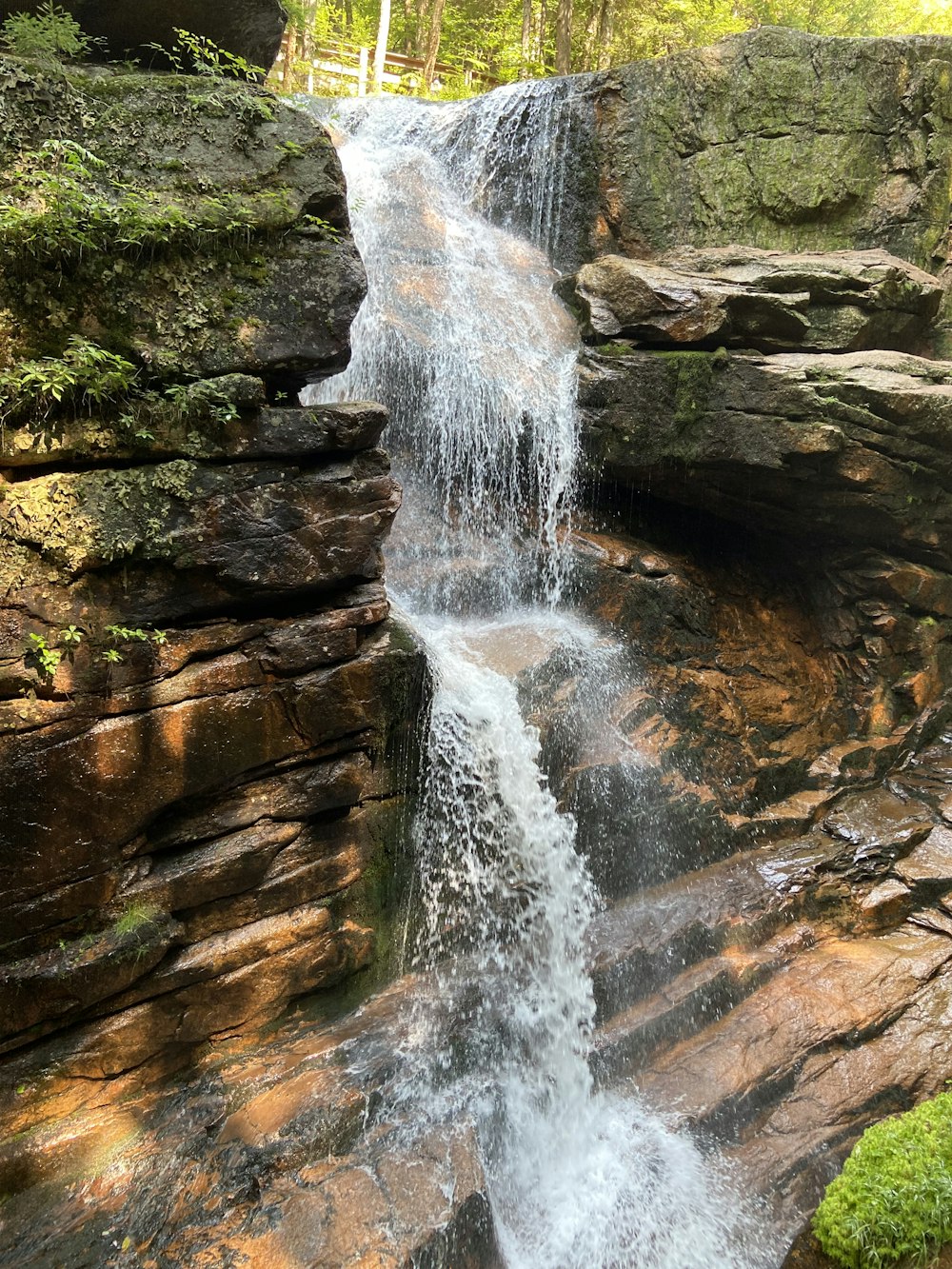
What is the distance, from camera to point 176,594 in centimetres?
514

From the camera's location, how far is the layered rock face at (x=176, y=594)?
467 centimetres

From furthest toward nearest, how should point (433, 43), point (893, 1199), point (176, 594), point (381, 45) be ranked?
1. point (381, 45)
2. point (433, 43)
3. point (176, 594)
4. point (893, 1199)

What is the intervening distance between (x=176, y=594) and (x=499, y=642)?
12.7 feet

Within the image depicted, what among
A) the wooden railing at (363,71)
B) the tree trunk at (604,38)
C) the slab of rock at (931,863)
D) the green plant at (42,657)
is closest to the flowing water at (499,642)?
the green plant at (42,657)

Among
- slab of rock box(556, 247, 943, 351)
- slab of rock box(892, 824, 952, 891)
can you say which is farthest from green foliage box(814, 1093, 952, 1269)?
slab of rock box(556, 247, 943, 351)

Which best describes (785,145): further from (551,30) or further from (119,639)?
(551,30)

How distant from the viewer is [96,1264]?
4379 millimetres

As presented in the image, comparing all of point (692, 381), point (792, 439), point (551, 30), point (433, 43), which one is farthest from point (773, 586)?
point (551, 30)

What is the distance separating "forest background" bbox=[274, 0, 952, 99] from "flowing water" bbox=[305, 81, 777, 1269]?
7180 mm

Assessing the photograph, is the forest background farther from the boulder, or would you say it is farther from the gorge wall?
the gorge wall

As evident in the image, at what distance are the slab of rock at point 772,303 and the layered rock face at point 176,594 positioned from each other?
15.3 ft

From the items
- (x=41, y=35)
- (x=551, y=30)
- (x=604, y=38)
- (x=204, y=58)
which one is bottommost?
(x=41, y=35)

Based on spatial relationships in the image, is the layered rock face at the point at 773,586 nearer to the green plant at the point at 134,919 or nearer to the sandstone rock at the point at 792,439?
the sandstone rock at the point at 792,439

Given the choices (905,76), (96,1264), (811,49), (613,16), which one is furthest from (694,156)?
(96,1264)
